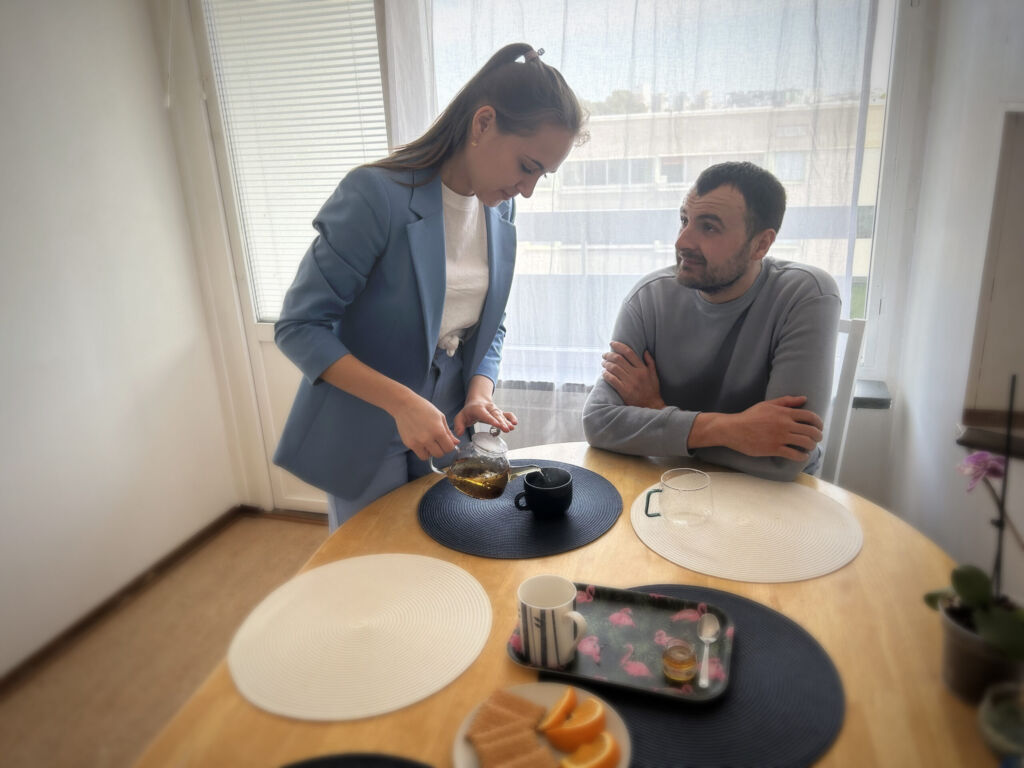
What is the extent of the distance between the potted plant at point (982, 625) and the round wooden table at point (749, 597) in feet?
0.13

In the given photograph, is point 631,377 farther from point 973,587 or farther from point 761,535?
point 973,587

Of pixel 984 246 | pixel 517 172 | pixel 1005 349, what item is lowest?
pixel 1005 349

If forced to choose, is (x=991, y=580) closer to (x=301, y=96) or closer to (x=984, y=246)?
(x=984, y=246)

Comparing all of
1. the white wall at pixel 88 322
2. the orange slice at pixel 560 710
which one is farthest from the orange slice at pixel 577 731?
the white wall at pixel 88 322

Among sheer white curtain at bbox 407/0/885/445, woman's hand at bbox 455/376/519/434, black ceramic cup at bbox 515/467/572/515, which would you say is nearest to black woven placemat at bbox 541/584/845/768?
black ceramic cup at bbox 515/467/572/515

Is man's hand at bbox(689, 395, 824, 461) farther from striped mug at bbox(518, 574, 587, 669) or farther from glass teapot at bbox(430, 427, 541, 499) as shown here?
striped mug at bbox(518, 574, 587, 669)

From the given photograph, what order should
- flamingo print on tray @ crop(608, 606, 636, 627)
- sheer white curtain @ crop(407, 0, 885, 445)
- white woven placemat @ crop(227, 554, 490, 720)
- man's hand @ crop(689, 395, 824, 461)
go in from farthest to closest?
sheer white curtain @ crop(407, 0, 885, 445), man's hand @ crop(689, 395, 824, 461), flamingo print on tray @ crop(608, 606, 636, 627), white woven placemat @ crop(227, 554, 490, 720)

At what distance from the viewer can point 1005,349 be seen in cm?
79

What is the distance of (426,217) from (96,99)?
156 centimetres

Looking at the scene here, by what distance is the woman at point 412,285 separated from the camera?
1.12 metres

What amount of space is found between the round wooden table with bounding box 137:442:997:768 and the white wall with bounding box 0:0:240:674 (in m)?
1.39

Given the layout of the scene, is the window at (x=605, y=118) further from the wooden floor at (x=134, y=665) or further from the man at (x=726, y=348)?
the wooden floor at (x=134, y=665)

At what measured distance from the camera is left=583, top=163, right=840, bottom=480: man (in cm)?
123

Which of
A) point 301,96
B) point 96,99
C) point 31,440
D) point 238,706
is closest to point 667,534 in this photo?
point 238,706
